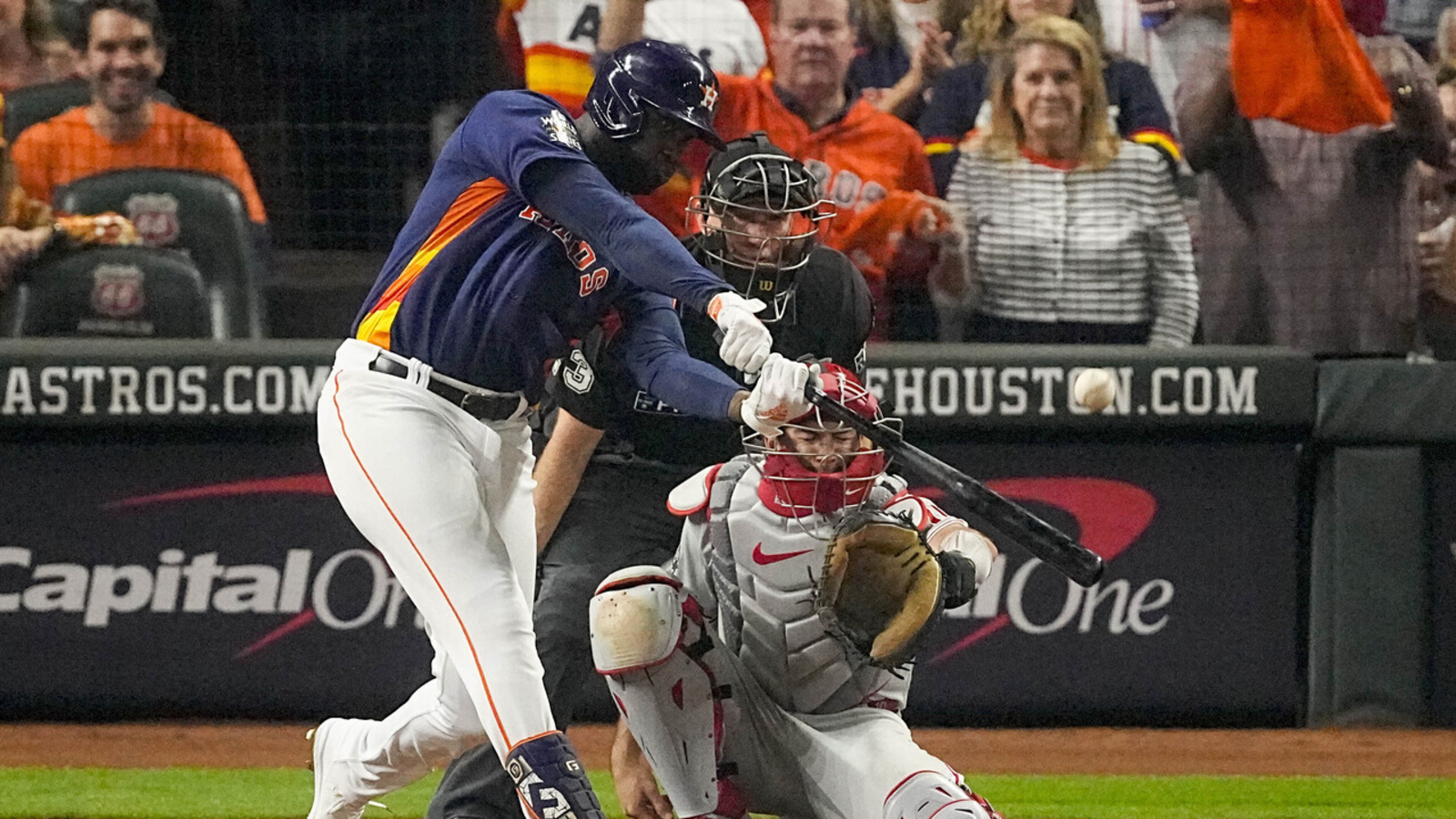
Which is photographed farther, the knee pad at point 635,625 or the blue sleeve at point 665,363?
the knee pad at point 635,625

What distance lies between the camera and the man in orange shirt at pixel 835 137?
19.6 feet

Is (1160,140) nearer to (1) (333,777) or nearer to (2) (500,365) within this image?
(2) (500,365)

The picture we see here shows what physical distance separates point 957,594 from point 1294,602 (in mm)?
3097

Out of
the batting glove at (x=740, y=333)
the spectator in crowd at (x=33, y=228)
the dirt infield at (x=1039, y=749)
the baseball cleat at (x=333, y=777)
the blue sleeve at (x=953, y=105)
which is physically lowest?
the dirt infield at (x=1039, y=749)

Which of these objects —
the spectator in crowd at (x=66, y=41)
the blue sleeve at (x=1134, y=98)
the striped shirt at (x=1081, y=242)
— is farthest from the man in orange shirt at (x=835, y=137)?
the spectator in crowd at (x=66, y=41)

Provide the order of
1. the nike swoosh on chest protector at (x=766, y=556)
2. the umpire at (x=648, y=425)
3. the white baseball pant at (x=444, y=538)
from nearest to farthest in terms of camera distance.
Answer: the white baseball pant at (x=444, y=538) → the nike swoosh on chest protector at (x=766, y=556) → the umpire at (x=648, y=425)

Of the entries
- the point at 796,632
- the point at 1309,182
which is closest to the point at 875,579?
the point at 796,632

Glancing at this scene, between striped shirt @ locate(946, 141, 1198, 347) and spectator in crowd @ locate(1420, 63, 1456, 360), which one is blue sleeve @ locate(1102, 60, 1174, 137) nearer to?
striped shirt @ locate(946, 141, 1198, 347)

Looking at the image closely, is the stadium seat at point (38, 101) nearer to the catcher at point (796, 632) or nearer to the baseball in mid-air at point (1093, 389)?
the catcher at point (796, 632)

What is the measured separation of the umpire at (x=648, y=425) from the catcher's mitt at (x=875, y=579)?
26.1 inches

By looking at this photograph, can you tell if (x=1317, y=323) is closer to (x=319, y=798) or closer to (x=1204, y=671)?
(x=1204, y=671)

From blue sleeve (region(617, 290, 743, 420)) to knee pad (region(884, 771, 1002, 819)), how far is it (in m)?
0.75

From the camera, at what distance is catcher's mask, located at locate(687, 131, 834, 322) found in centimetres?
398

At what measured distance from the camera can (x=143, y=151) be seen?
238 inches
